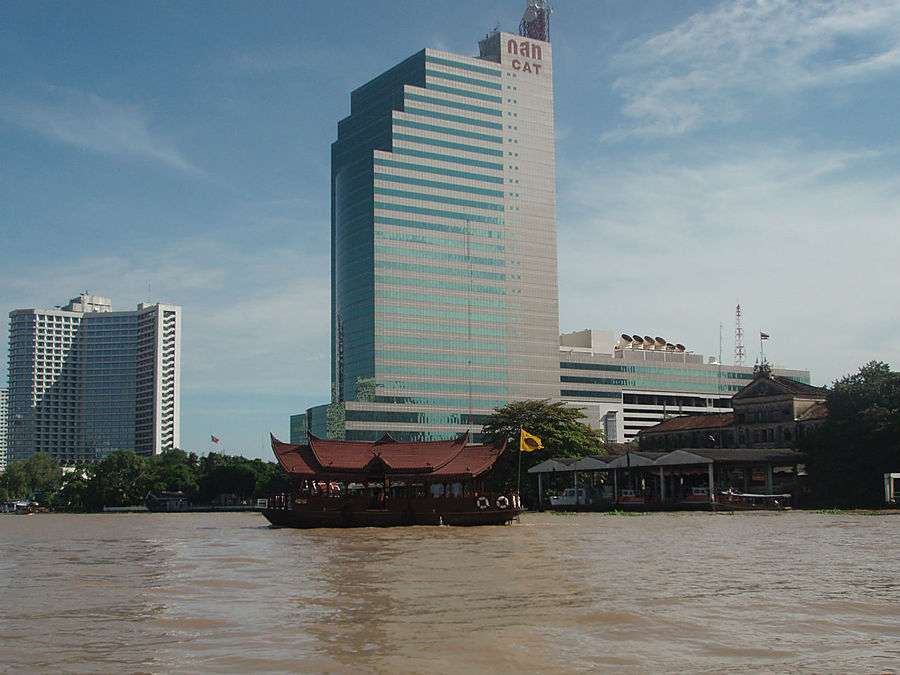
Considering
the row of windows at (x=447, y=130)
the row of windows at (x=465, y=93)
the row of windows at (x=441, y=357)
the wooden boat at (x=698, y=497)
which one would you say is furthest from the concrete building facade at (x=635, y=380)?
the wooden boat at (x=698, y=497)

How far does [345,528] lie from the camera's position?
182 ft

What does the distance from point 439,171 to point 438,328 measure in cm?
2770

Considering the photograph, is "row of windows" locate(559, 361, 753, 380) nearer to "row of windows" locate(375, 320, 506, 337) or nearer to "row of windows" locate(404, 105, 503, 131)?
"row of windows" locate(375, 320, 506, 337)

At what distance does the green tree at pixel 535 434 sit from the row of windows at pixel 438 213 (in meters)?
69.9

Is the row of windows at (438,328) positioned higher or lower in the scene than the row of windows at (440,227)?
lower

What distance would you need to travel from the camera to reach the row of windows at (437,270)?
156 m

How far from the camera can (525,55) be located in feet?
568

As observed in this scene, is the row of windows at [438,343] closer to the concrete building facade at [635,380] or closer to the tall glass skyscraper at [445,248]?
the tall glass skyscraper at [445,248]

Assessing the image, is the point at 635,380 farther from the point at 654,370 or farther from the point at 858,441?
the point at 858,441

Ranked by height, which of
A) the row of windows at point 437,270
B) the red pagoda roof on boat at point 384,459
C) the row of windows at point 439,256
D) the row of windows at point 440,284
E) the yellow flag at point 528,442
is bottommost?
the red pagoda roof on boat at point 384,459

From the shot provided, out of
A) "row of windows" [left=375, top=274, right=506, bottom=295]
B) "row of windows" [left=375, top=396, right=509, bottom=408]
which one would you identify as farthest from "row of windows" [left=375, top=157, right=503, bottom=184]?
"row of windows" [left=375, top=396, right=509, bottom=408]

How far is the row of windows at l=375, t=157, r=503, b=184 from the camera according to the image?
156 meters

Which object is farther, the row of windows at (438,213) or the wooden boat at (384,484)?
the row of windows at (438,213)

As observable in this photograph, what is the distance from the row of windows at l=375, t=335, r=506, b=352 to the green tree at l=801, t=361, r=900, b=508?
3464 inches
